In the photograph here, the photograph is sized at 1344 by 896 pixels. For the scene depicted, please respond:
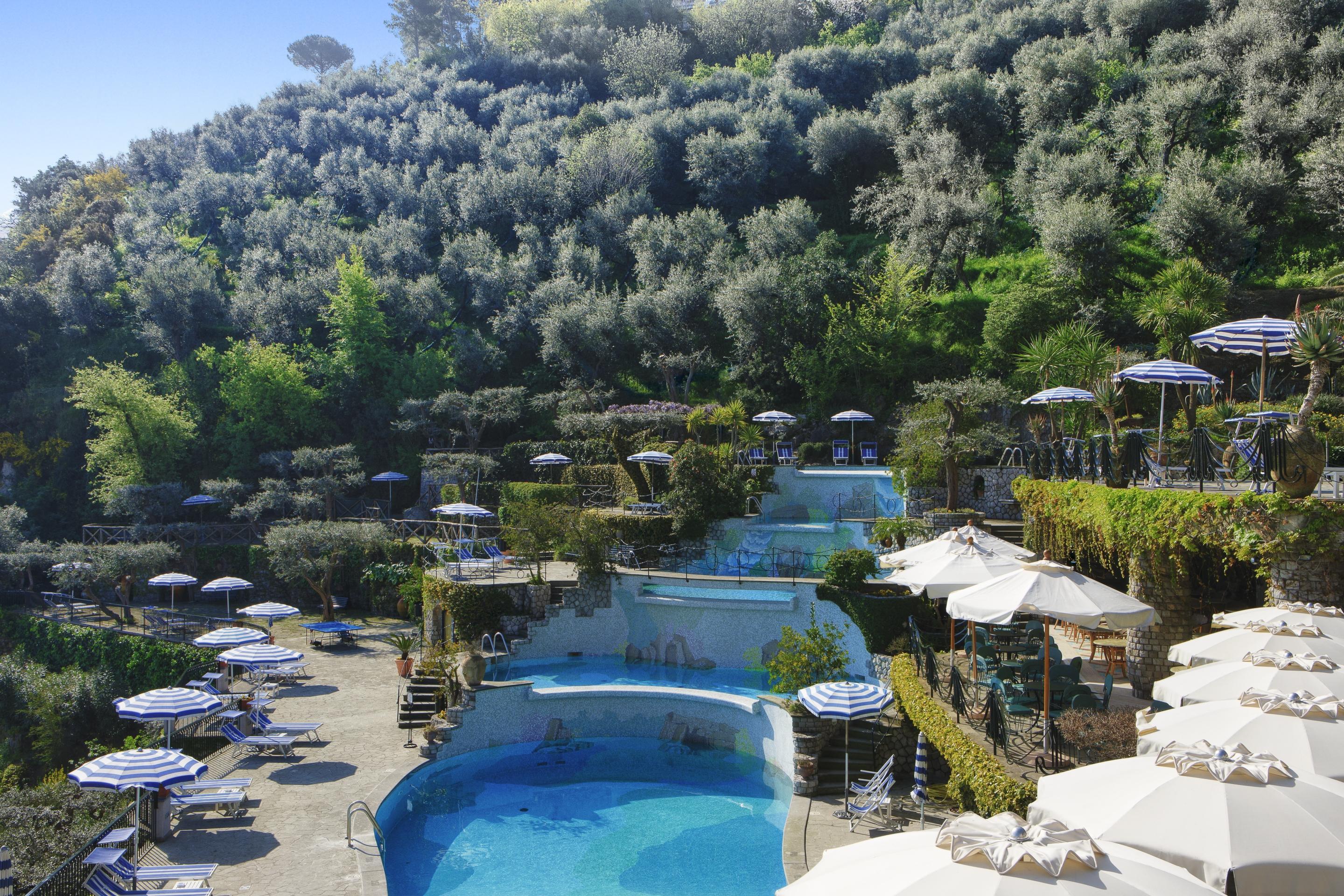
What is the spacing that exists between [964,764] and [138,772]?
32.8ft

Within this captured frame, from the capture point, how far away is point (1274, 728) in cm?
618

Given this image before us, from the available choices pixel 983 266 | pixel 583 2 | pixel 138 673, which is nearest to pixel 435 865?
pixel 138 673

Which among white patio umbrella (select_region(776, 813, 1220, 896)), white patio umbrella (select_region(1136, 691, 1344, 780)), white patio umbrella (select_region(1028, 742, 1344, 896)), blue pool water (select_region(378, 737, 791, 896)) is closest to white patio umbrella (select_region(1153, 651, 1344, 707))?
white patio umbrella (select_region(1136, 691, 1344, 780))

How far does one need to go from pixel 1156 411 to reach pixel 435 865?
864 inches

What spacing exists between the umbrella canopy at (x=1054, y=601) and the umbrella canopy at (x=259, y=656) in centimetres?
1413

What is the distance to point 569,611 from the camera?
20.1 meters

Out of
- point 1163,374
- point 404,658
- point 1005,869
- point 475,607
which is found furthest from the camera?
point 475,607

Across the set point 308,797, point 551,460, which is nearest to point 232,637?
point 308,797

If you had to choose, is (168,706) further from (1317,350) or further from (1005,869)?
(1317,350)

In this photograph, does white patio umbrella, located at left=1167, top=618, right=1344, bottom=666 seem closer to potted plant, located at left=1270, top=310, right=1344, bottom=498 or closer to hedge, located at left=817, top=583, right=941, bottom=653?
potted plant, located at left=1270, top=310, right=1344, bottom=498

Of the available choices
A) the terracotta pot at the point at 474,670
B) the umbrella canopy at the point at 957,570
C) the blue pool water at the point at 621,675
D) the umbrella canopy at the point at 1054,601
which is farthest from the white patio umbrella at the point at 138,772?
the umbrella canopy at the point at 957,570

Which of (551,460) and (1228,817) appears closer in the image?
(1228,817)

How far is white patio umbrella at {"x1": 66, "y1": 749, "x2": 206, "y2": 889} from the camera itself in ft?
34.3

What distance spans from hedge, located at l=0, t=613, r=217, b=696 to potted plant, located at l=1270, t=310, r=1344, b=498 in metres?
22.8
